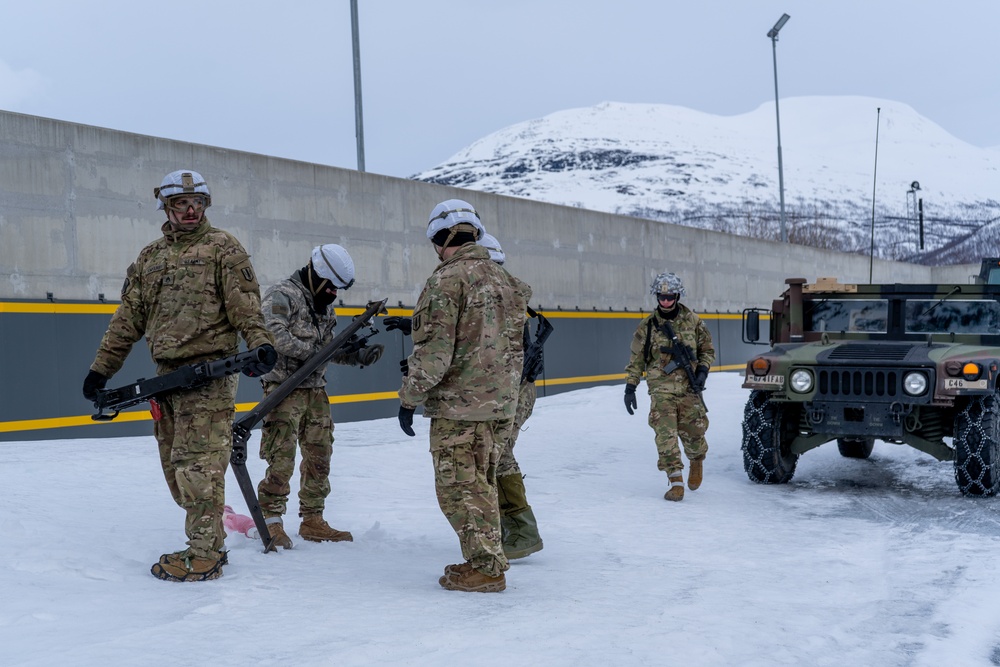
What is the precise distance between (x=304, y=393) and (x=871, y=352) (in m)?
5.03

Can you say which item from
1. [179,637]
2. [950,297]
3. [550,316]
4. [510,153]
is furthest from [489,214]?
[510,153]

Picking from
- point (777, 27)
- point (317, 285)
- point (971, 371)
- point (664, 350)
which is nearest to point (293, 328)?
point (317, 285)

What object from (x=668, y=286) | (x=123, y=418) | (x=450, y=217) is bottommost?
(x=123, y=418)

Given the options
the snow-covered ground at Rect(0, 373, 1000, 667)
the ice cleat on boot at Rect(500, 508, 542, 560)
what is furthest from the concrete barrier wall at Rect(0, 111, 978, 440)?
the ice cleat on boot at Rect(500, 508, 542, 560)

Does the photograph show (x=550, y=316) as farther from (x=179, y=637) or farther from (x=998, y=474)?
(x=179, y=637)

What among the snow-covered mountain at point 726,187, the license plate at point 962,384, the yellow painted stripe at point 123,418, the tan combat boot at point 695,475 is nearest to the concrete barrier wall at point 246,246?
the yellow painted stripe at point 123,418

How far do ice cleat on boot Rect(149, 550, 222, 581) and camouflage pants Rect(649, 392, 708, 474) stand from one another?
428 cm

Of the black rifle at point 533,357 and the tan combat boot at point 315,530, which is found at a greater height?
the black rifle at point 533,357

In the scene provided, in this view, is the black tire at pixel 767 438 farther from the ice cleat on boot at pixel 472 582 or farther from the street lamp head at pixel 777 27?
the street lamp head at pixel 777 27

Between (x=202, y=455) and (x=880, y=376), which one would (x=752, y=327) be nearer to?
(x=880, y=376)

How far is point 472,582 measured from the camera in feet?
16.5

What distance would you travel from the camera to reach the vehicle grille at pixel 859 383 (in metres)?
8.37

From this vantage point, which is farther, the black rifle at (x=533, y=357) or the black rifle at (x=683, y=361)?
the black rifle at (x=683, y=361)

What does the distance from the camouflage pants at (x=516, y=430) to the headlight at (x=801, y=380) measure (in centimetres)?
302
